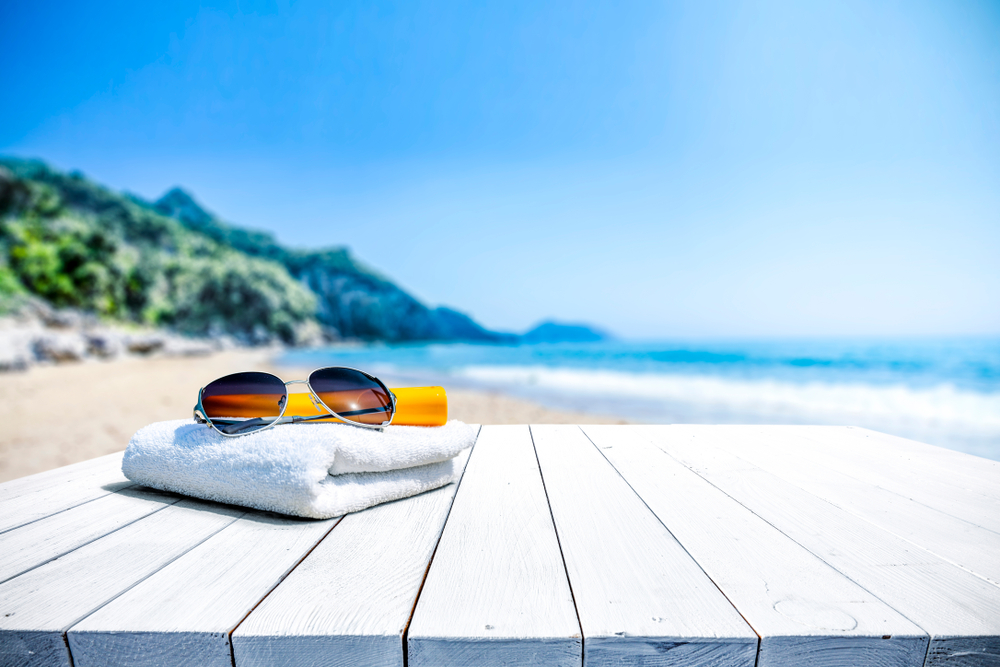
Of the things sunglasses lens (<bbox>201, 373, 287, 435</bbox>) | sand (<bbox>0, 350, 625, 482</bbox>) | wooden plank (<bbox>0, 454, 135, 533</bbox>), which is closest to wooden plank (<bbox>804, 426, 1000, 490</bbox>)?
sunglasses lens (<bbox>201, 373, 287, 435</bbox>)

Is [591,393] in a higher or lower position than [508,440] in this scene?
lower

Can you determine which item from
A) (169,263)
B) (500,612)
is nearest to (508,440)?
(500,612)

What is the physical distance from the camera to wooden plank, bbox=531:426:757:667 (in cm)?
57

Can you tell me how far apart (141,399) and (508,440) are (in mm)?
8542

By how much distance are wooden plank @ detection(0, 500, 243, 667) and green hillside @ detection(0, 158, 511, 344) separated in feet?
82.7

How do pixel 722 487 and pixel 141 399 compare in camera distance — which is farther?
pixel 141 399

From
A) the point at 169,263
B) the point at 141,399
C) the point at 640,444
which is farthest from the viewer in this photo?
the point at 169,263

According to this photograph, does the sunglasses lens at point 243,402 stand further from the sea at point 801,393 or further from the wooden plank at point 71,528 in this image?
the sea at point 801,393

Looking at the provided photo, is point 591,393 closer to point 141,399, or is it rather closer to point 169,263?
point 141,399

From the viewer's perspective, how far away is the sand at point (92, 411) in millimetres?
4500

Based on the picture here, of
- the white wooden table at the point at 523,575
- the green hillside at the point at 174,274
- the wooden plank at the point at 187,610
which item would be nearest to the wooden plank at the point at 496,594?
the white wooden table at the point at 523,575

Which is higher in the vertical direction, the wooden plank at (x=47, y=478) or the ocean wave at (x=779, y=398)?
the wooden plank at (x=47, y=478)

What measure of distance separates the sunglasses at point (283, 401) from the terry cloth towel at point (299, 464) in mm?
38

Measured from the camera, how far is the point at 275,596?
2.15 ft
